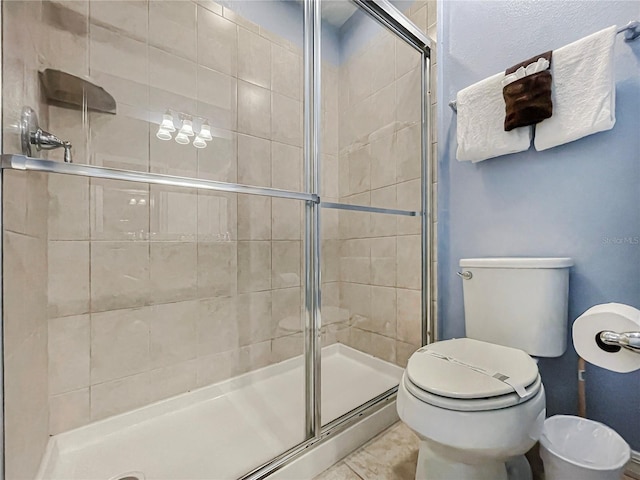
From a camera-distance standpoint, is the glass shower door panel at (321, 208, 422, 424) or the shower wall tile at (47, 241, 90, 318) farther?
the glass shower door panel at (321, 208, 422, 424)

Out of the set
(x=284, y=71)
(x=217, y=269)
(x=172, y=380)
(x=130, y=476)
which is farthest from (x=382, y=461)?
(x=284, y=71)

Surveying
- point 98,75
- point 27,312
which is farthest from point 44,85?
point 27,312

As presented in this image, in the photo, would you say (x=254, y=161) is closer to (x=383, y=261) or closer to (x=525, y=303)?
(x=383, y=261)

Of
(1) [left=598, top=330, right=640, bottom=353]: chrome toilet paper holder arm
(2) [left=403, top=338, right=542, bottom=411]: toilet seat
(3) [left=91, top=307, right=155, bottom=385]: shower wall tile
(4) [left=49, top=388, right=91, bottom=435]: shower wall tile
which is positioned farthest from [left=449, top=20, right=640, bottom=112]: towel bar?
(4) [left=49, top=388, right=91, bottom=435]: shower wall tile

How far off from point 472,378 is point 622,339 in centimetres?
42

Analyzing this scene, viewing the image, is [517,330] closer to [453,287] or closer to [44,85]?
[453,287]

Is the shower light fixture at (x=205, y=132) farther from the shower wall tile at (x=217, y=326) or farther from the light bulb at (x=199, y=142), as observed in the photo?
the shower wall tile at (x=217, y=326)

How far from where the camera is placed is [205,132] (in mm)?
1548

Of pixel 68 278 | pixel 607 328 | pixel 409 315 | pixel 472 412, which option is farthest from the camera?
pixel 409 315

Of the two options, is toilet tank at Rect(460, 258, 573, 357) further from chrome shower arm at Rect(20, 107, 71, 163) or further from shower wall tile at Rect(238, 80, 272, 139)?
chrome shower arm at Rect(20, 107, 71, 163)

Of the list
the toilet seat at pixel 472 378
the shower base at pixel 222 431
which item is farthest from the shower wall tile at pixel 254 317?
the toilet seat at pixel 472 378

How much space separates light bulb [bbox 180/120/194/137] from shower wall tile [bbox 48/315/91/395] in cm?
94

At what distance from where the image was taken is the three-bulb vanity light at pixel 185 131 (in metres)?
1.44

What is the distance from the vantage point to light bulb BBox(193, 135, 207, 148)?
152cm
